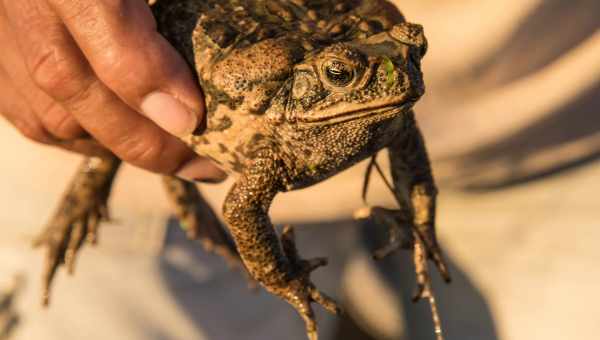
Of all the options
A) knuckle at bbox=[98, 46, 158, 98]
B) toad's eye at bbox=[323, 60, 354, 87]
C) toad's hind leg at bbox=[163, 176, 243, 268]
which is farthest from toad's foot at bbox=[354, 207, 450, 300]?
toad's hind leg at bbox=[163, 176, 243, 268]

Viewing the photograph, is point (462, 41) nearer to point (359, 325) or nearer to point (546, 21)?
point (546, 21)

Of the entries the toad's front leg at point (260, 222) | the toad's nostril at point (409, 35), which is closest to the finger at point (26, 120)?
the toad's front leg at point (260, 222)

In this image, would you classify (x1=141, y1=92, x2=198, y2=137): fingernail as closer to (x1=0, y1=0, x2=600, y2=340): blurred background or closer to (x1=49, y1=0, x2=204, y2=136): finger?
(x1=49, y1=0, x2=204, y2=136): finger

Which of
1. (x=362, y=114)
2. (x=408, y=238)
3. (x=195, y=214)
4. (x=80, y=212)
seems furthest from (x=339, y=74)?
(x=80, y=212)

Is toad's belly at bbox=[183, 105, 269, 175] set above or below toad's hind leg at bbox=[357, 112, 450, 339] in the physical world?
above

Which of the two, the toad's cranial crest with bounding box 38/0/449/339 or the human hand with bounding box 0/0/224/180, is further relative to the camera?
the human hand with bounding box 0/0/224/180

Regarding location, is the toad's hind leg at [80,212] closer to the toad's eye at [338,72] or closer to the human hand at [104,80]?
the human hand at [104,80]

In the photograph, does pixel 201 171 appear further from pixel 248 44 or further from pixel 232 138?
pixel 248 44
